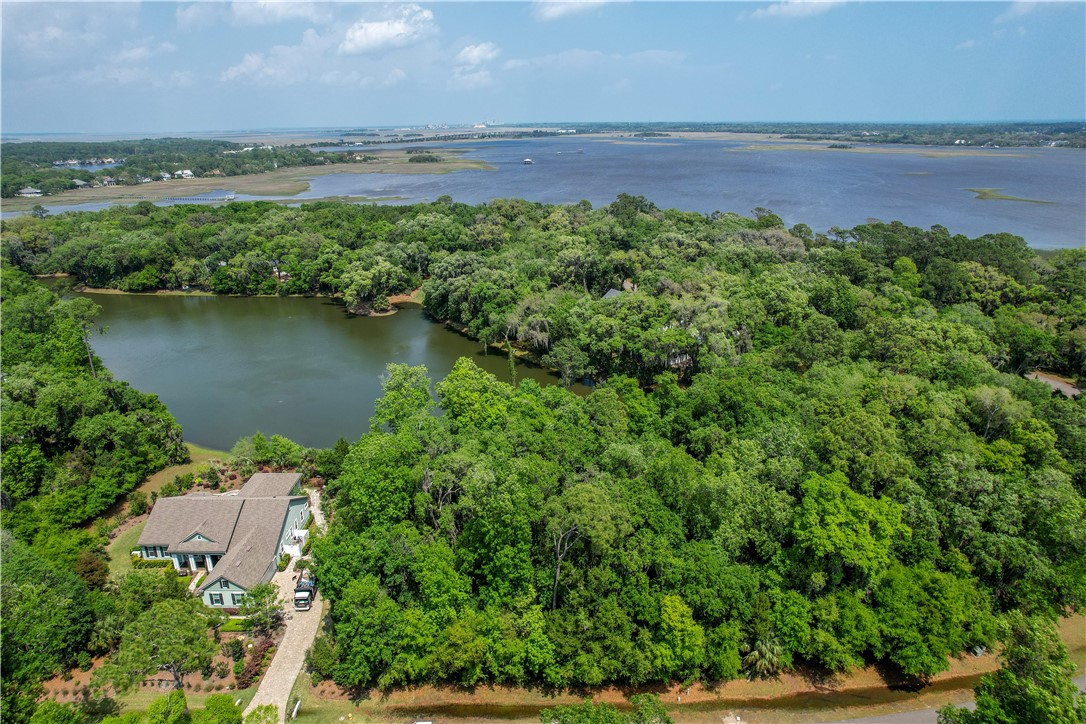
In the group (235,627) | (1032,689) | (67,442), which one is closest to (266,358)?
(67,442)

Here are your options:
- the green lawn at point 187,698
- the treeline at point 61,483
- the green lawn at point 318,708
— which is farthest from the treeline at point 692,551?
the treeline at point 61,483

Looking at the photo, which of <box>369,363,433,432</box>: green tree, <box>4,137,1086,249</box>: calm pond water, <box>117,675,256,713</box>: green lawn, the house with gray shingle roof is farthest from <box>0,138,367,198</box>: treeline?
<box>117,675,256,713</box>: green lawn

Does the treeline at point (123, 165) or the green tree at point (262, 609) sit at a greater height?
the treeline at point (123, 165)

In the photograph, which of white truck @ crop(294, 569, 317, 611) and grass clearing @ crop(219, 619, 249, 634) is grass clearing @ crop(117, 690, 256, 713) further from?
white truck @ crop(294, 569, 317, 611)

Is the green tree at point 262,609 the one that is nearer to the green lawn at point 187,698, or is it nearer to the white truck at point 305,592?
the white truck at point 305,592

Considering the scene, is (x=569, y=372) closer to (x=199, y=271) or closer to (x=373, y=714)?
(x=373, y=714)

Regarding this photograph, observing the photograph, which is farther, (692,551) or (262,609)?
(262,609)

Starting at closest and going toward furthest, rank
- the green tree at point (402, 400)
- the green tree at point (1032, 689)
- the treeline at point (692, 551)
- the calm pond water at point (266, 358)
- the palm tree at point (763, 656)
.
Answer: the green tree at point (1032, 689), the treeline at point (692, 551), the palm tree at point (763, 656), the green tree at point (402, 400), the calm pond water at point (266, 358)

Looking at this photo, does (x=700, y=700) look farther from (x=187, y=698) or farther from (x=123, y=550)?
(x=123, y=550)
